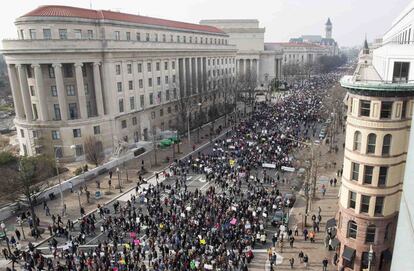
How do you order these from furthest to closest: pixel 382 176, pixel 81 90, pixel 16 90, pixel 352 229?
pixel 16 90, pixel 81 90, pixel 352 229, pixel 382 176

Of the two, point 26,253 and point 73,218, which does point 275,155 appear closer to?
A: point 73,218

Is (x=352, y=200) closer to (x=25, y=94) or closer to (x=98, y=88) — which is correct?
(x=98, y=88)

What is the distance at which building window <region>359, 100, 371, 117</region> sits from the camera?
2300 centimetres

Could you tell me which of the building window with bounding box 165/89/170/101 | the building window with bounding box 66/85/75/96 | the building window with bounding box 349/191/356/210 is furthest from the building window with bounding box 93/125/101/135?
the building window with bounding box 349/191/356/210

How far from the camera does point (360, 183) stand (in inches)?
947

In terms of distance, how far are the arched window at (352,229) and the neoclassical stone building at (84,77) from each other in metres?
40.5

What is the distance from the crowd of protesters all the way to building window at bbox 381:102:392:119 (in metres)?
12.0

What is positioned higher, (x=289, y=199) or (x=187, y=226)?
(x=187, y=226)

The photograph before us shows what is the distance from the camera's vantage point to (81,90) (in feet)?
168

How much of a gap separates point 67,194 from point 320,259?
29975mm

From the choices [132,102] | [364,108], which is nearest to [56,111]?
[132,102]

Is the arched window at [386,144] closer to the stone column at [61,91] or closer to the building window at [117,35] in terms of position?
the stone column at [61,91]

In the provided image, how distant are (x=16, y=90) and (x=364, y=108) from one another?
51.0 metres

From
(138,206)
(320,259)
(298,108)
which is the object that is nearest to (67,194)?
(138,206)
